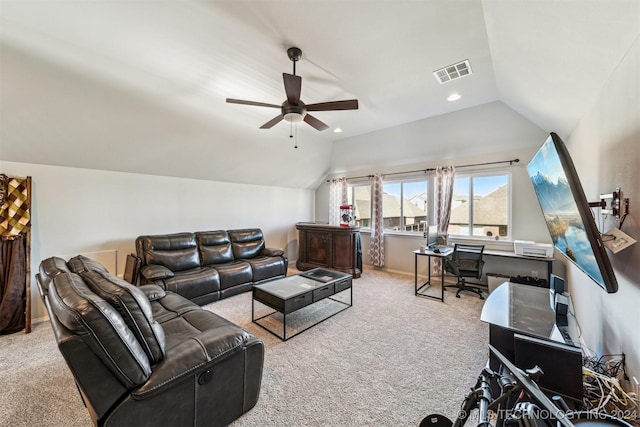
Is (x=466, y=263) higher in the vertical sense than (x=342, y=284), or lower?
higher

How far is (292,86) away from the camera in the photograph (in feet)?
7.47

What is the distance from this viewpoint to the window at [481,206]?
4109mm

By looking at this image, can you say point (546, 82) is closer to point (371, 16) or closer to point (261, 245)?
point (371, 16)

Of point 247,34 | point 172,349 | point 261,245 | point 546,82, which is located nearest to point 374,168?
point 261,245

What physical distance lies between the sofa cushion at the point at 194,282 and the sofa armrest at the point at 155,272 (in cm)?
8

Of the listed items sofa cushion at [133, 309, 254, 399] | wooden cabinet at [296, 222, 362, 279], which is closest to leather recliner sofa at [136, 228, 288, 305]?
wooden cabinet at [296, 222, 362, 279]

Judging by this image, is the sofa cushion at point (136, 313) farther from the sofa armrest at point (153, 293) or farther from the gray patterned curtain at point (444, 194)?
the gray patterned curtain at point (444, 194)

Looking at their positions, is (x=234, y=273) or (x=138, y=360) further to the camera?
(x=234, y=273)

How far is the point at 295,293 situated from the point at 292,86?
2.15 meters

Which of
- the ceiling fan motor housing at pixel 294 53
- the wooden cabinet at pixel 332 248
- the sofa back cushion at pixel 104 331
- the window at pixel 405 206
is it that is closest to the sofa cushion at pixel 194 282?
the sofa back cushion at pixel 104 331

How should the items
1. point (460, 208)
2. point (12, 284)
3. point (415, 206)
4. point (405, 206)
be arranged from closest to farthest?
point (12, 284), point (460, 208), point (415, 206), point (405, 206)

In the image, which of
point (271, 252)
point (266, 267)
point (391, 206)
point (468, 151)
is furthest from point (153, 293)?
point (468, 151)

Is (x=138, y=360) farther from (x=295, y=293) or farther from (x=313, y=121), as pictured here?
(x=313, y=121)

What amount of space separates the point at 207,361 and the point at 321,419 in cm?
88
